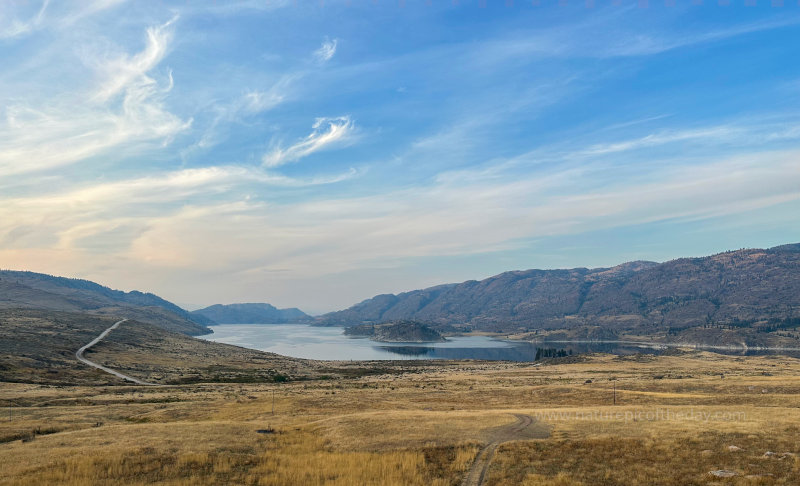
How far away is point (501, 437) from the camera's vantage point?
102 ft

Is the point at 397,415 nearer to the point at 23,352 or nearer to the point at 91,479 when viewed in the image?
the point at 91,479

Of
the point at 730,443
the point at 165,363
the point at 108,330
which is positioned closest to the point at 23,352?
the point at 165,363

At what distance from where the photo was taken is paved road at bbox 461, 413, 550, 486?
24719mm

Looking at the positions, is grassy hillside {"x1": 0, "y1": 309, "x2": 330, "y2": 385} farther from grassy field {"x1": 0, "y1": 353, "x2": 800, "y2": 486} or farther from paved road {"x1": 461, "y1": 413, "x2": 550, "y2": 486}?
paved road {"x1": 461, "y1": 413, "x2": 550, "y2": 486}

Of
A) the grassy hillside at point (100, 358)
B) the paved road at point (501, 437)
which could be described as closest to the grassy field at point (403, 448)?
the paved road at point (501, 437)

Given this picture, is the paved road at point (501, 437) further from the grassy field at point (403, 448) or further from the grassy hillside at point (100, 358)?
the grassy hillside at point (100, 358)

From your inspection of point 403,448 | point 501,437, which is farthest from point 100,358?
point 501,437

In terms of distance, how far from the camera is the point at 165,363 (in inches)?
5413

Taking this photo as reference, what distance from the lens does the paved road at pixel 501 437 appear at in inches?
973

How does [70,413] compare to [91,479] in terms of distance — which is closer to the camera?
[91,479]

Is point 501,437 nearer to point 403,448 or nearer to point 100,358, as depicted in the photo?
point 403,448

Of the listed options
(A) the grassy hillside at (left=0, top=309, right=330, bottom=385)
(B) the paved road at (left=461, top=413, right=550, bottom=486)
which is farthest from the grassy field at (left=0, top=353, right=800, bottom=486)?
(A) the grassy hillside at (left=0, top=309, right=330, bottom=385)

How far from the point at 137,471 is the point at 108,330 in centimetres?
19817

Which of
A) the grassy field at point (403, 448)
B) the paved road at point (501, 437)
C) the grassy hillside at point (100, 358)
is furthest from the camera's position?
the grassy hillside at point (100, 358)
